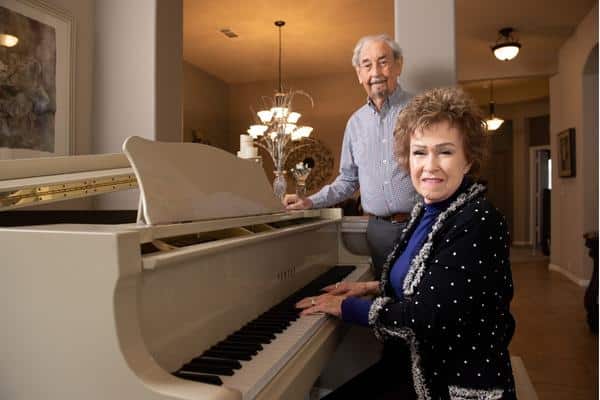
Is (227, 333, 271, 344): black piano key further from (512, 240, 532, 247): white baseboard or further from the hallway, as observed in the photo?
(512, 240, 532, 247): white baseboard

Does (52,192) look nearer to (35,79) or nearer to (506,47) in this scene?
(35,79)

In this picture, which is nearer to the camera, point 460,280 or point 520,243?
point 460,280

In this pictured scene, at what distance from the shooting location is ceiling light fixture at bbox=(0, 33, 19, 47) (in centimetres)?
225

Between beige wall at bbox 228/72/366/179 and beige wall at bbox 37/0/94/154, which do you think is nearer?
beige wall at bbox 37/0/94/154

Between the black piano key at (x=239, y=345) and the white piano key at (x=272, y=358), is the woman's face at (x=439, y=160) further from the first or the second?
the black piano key at (x=239, y=345)

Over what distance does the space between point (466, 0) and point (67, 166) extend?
4.69 meters

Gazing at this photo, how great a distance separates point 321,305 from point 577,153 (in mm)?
5748

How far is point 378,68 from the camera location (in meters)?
2.15

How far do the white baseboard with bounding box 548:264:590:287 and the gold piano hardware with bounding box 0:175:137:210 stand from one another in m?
5.99

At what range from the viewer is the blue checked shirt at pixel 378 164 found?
2.15 m

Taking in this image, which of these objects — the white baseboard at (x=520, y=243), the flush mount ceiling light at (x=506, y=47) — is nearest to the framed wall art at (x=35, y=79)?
the flush mount ceiling light at (x=506, y=47)

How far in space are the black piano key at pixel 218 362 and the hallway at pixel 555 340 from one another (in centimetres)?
249

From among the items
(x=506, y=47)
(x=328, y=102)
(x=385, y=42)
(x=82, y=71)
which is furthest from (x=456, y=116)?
(x=328, y=102)

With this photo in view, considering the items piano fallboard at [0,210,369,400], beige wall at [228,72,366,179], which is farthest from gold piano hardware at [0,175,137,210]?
beige wall at [228,72,366,179]
